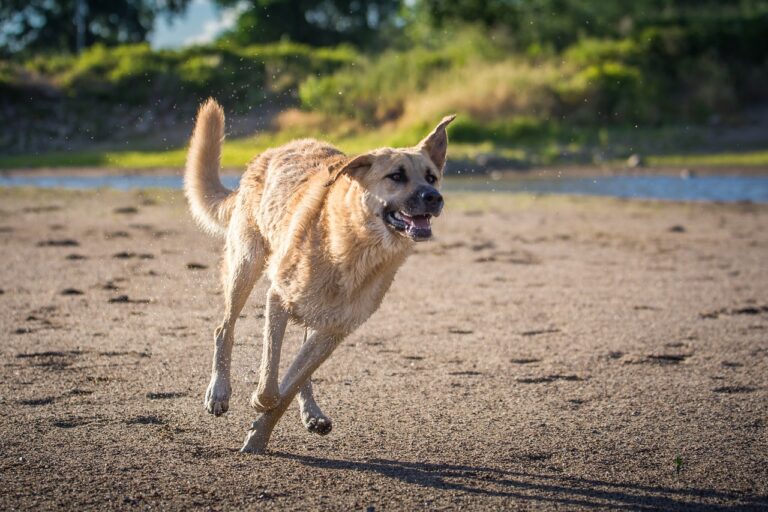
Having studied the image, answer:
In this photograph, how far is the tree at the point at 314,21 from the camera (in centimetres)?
5266

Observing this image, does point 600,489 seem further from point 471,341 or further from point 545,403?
point 471,341

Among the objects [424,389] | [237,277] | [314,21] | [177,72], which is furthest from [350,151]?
[314,21]

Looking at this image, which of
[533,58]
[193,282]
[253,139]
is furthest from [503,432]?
[533,58]

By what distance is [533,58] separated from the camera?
106 feet

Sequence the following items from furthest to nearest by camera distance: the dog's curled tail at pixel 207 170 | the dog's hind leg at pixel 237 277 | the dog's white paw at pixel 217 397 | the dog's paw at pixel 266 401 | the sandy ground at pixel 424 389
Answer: the dog's curled tail at pixel 207 170 → the dog's hind leg at pixel 237 277 → the dog's white paw at pixel 217 397 → the dog's paw at pixel 266 401 → the sandy ground at pixel 424 389

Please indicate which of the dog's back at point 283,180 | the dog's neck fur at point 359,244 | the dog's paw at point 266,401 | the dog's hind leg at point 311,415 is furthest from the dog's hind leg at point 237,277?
the dog's neck fur at point 359,244

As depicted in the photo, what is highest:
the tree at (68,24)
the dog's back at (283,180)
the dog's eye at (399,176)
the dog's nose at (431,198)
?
the dog's eye at (399,176)

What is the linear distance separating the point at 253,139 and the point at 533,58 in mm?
9492

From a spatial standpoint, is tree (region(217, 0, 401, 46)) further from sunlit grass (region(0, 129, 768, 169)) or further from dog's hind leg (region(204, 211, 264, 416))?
dog's hind leg (region(204, 211, 264, 416))

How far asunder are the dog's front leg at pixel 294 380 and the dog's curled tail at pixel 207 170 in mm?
1845

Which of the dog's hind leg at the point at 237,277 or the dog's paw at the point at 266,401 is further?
the dog's hind leg at the point at 237,277

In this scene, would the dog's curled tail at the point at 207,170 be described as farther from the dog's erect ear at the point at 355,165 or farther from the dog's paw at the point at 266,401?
the dog's paw at the point at 266,401

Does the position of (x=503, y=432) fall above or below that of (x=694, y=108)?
above

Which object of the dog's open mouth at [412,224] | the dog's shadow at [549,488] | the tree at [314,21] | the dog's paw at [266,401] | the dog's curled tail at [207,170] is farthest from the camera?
the tree at [314,21]
